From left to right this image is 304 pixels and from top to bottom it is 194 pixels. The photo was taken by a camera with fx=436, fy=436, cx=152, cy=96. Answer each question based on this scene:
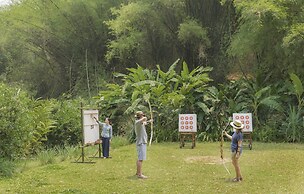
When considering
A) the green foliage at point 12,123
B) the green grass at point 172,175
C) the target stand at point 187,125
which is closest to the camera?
the green grass at point 172,175

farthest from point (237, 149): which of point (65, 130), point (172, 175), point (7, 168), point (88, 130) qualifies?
point (65, 130)

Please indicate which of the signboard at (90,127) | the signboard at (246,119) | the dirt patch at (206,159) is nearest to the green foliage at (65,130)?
the signboard at (90,127)

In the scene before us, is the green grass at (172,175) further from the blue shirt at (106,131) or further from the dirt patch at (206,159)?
the blue shirt at (106,131)

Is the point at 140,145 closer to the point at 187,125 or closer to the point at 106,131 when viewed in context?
the point at 106,131

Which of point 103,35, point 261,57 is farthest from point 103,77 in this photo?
point 261,57

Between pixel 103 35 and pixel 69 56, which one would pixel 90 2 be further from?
pixel 69 56

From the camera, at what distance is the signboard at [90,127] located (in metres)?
11.0

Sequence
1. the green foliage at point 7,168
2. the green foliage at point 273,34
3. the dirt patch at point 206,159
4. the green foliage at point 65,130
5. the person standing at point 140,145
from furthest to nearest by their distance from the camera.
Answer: the green foliage at point 65,130 → the green foliage at point 273,34 → the dirt patch at point 206,159 → the green foliage at point 7,168 → the person standing at point 140,145

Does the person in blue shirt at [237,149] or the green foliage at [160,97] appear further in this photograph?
the green foliage at [160,97]

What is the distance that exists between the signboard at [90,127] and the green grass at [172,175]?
1.94 feet

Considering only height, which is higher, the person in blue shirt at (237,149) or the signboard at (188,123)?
the signboard at (188,123)

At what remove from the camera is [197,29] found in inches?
653

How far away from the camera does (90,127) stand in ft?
37.1

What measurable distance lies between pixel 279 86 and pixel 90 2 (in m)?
8.60
